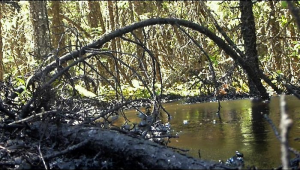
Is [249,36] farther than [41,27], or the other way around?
[41,27]

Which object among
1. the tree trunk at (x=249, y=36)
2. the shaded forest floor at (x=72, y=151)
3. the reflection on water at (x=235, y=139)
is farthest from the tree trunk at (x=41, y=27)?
the shaded forest floor at (x=72, y=151)

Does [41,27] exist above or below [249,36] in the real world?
above

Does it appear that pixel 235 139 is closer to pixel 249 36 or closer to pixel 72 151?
pixel 72 151

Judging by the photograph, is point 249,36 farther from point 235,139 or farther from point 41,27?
point 41,27

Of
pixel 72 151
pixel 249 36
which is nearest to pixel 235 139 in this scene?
pixel 72 151

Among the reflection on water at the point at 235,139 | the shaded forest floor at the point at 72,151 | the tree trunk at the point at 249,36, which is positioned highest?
the tree trunk at the point at 249,36

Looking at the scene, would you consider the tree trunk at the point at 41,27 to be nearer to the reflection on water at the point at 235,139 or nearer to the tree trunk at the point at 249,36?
the tree trunk at the point at 249,36

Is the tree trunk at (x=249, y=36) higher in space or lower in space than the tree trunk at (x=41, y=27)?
lower

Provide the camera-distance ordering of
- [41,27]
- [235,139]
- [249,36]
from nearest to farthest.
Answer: [235,139] < [249,36] < [41,27]

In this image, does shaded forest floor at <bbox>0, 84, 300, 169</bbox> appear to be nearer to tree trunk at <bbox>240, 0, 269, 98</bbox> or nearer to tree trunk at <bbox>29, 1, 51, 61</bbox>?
tree trunk at <bbox>240, 0, 269, 98</bbox>

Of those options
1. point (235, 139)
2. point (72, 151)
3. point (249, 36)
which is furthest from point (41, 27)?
point (72, 151)

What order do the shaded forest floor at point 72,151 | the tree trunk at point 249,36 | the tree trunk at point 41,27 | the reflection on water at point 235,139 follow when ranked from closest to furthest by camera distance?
the shaded forest floor at point 72,151 < the reflection on water at point 235,139 < the tree trunk at point 249,36 < the tree trunk at point 41,27

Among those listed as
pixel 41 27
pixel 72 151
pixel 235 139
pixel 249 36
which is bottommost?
pixel 235 139

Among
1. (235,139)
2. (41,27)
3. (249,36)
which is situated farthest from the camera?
(41,27)
